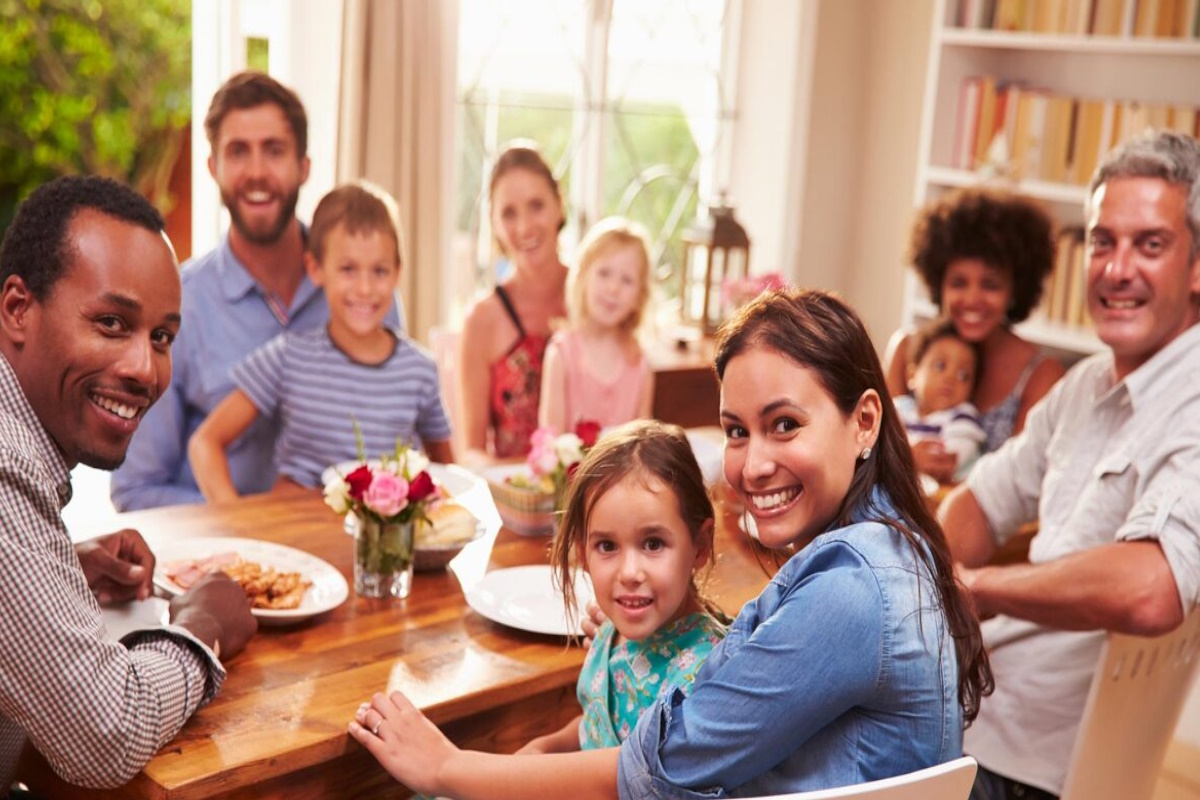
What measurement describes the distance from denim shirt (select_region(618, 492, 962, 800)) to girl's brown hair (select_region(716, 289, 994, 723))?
0.09 ft

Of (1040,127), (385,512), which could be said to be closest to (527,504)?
(385,512)

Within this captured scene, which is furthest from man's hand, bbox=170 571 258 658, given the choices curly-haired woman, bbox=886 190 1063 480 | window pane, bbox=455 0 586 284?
window pane, bbox=455 0 586 284

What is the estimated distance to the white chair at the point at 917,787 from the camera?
1.11 m

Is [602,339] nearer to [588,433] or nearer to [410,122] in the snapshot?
[588,433]

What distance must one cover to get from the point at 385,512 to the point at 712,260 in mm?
2381

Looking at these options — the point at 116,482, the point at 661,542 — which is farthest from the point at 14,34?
the point at 661,542

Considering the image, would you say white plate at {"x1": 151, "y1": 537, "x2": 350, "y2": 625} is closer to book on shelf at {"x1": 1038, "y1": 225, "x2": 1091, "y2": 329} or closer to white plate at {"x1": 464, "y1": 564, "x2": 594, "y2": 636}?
white plate at {"x1": 464, "y1": 564, "x2": 594, "y2": 636}

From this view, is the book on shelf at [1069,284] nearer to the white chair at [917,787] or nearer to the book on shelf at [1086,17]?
the book on shelf at [1086,17]

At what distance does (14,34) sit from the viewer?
695 cm

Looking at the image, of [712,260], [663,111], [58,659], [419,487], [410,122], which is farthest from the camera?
[663,111]

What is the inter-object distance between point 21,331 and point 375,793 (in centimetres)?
69

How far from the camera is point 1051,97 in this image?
14.1 ft

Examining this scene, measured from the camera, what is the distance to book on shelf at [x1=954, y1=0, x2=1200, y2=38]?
12.8 feet

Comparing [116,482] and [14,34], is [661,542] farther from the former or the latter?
[14,34]
